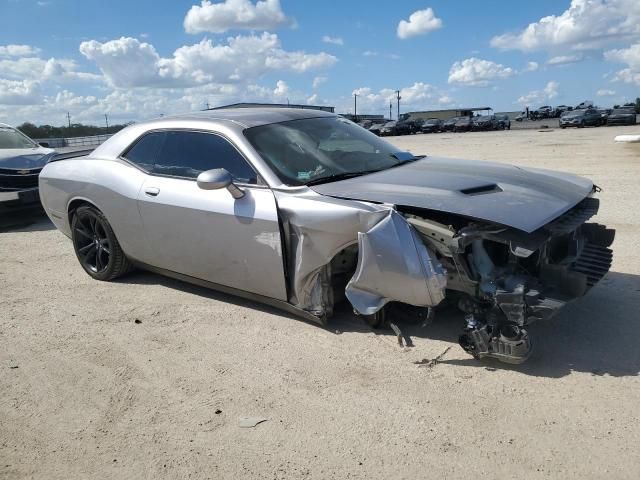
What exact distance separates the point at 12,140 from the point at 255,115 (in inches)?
294

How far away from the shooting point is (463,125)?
47500 millimetres

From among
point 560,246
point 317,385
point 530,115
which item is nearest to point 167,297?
point 317,385

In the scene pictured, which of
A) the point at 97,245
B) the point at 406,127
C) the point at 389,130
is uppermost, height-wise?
the point at 97,245

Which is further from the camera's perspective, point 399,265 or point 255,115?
point 255,115

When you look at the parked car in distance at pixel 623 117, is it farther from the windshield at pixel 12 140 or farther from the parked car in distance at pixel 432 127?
the windshield at pixel 12 140

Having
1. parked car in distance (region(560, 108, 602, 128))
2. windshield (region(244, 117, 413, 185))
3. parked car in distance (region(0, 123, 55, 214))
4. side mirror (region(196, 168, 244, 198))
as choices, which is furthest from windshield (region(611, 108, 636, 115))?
side mirror (region(196, 168, 244, 198))

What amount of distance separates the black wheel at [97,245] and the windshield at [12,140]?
17.8 ft

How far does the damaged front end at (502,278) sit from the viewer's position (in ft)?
10.1

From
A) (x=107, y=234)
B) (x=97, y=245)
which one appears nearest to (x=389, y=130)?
(x=97, y=245)

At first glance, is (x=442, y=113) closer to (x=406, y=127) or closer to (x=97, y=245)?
(x=406, y=127)

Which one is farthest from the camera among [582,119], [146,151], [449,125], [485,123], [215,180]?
[449,125]

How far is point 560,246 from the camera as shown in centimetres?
370

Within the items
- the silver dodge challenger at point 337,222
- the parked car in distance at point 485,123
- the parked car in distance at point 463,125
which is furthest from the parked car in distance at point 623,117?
the silver dodge challenger at point 337,222

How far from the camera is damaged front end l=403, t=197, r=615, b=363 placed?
3064mm
